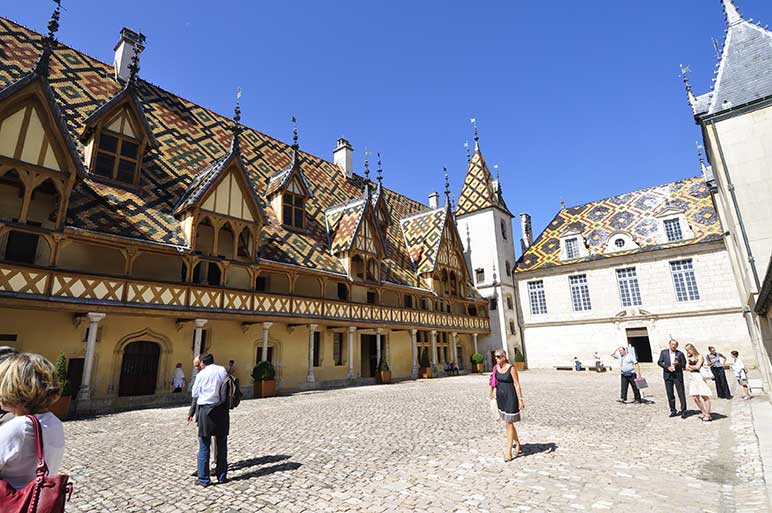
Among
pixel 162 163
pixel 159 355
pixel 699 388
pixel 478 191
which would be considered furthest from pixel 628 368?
pixel 478 191

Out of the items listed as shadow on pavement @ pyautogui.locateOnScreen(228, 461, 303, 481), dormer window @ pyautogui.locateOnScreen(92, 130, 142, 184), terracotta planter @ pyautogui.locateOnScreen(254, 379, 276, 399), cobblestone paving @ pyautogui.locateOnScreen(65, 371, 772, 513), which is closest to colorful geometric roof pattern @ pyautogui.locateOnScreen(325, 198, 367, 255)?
terracotta planter @ pyautogui.locateOnScreen(254, 379, 276, 399)

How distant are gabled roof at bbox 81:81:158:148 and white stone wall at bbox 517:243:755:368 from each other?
82.7ft

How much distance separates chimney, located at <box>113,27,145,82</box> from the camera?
58.4 feet

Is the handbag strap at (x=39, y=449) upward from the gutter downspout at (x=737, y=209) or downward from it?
downward

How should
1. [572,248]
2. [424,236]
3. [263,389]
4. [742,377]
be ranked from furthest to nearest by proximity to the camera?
[572,248], [424,236], [263,389], [742,377]

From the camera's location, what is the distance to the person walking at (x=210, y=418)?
4.73m

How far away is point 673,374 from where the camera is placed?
8.43 m

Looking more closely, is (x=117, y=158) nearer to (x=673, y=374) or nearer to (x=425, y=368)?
(x=425, y=368)

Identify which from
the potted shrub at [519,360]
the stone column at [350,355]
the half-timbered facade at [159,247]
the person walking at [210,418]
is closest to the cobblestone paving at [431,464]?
the person walking at [210,418]

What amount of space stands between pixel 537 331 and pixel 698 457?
24.6 metres

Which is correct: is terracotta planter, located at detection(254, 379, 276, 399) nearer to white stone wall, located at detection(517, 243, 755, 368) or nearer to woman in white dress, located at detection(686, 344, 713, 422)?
woman in white dress, located at detection(686, 344, 713, 422)

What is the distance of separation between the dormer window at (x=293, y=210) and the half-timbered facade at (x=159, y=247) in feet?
0.30

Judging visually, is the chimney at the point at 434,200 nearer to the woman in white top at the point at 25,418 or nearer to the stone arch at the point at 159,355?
the stone arch at the point at 159,355

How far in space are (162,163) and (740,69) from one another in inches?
766
